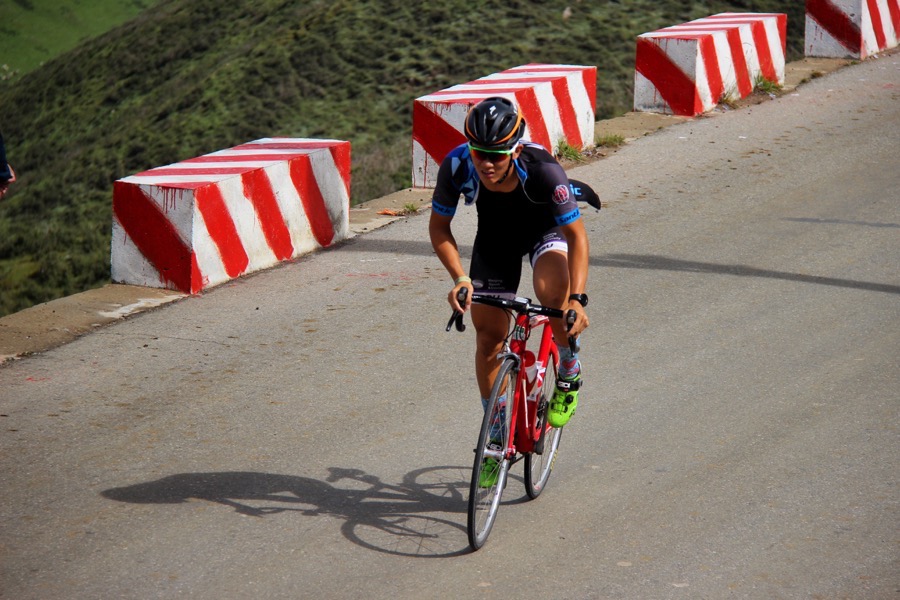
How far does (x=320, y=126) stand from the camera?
1992cm

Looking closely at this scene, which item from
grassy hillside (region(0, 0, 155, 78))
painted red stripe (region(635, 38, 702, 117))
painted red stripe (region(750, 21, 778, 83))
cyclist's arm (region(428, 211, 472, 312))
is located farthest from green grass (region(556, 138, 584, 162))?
grassy hillside (region(0, 0, 155, 78))

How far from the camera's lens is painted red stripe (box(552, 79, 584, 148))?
1207cm

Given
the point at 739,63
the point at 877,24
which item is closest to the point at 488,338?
the point at 739,63

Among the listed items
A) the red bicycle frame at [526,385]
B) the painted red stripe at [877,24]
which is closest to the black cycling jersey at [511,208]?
the red bicycle frame at [526,385]

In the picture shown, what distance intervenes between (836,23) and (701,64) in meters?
3.75

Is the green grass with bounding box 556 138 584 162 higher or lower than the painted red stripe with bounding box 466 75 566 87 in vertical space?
lower

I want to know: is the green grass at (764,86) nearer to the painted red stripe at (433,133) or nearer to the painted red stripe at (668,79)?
the painted red stripe at (668,79)

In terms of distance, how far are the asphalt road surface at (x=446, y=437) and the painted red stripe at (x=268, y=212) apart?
221 mm

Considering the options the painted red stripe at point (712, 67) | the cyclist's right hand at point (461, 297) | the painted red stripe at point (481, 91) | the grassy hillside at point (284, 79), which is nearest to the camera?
the cyclist's right hand at point (461, 297)

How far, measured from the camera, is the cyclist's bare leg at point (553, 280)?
5.31m

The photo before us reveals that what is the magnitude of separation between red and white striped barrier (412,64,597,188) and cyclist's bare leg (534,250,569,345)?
5.80 metres

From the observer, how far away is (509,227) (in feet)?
17.5

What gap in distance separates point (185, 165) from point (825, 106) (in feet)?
26.8

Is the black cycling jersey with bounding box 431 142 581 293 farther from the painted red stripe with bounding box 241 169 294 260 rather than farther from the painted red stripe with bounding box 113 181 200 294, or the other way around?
the painted red stripe with bounding box 241 169 294 260
